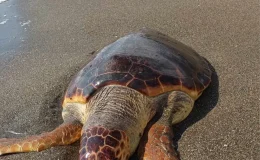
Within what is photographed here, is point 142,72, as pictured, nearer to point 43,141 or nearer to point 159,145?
point 159,145

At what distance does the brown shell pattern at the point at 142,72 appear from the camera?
325 centimetres

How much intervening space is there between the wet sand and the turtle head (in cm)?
49

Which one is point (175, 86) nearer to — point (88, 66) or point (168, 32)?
point (88, 66)

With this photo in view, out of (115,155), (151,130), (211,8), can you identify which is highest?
(115,155)

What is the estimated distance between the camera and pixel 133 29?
5859mm

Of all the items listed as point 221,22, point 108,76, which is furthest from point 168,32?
point 108,76

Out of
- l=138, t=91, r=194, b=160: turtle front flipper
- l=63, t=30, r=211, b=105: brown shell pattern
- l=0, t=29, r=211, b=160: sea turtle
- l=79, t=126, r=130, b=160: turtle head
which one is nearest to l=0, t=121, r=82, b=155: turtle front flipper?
l=0, t=29, r=211, b=160: sea turtle

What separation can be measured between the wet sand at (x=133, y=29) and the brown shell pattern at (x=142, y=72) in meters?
0.28

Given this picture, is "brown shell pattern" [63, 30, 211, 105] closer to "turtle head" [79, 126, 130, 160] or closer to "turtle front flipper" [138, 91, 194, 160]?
"turtle front flipper" [138, 91, 194, 160]

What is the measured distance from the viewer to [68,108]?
3551mm

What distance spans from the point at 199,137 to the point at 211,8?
11.3 ft

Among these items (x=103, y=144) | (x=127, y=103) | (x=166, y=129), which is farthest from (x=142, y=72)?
(x=103, y=144)

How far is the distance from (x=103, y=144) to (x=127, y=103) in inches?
23.7

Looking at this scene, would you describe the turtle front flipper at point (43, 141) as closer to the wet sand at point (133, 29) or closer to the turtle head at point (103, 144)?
the wet sand at point (133, 29)
